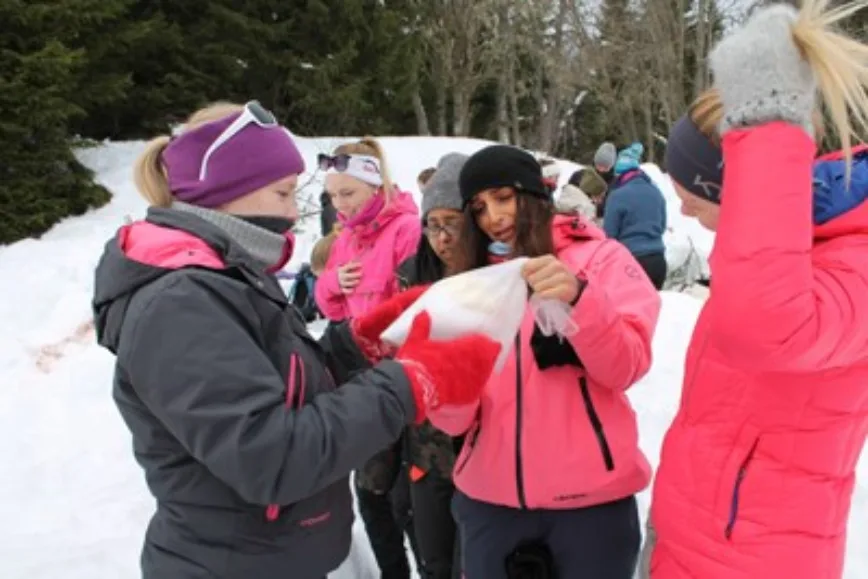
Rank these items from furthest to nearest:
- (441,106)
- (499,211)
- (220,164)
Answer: (441,106), (499,211), (220,164)

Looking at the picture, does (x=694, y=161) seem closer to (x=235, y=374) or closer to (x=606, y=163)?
(x=235, y=374)

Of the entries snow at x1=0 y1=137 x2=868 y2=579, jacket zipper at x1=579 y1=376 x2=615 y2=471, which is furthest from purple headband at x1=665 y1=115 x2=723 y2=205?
snow at x1=0 y1=137 x2=868 y2=579

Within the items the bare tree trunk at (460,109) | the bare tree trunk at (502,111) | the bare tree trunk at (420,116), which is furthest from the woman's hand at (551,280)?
the bare tree trunk at (502,111)

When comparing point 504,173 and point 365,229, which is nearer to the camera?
point 504,173

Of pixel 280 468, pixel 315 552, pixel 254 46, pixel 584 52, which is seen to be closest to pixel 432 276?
pixel 315 552

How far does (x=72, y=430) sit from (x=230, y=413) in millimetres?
4875

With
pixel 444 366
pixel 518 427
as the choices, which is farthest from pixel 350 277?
pixel 444 366

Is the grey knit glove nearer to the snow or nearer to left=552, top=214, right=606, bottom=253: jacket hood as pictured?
left=552, top=214, right=606, bottom=253: jacket hood

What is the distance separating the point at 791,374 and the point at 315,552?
113cm

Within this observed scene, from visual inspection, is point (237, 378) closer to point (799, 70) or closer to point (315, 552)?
point (315, 552)

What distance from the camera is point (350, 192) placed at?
11.8 ft

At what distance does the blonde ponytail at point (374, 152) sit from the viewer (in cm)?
360

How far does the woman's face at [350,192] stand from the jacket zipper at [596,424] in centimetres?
180

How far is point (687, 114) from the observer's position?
1709 millimetres
